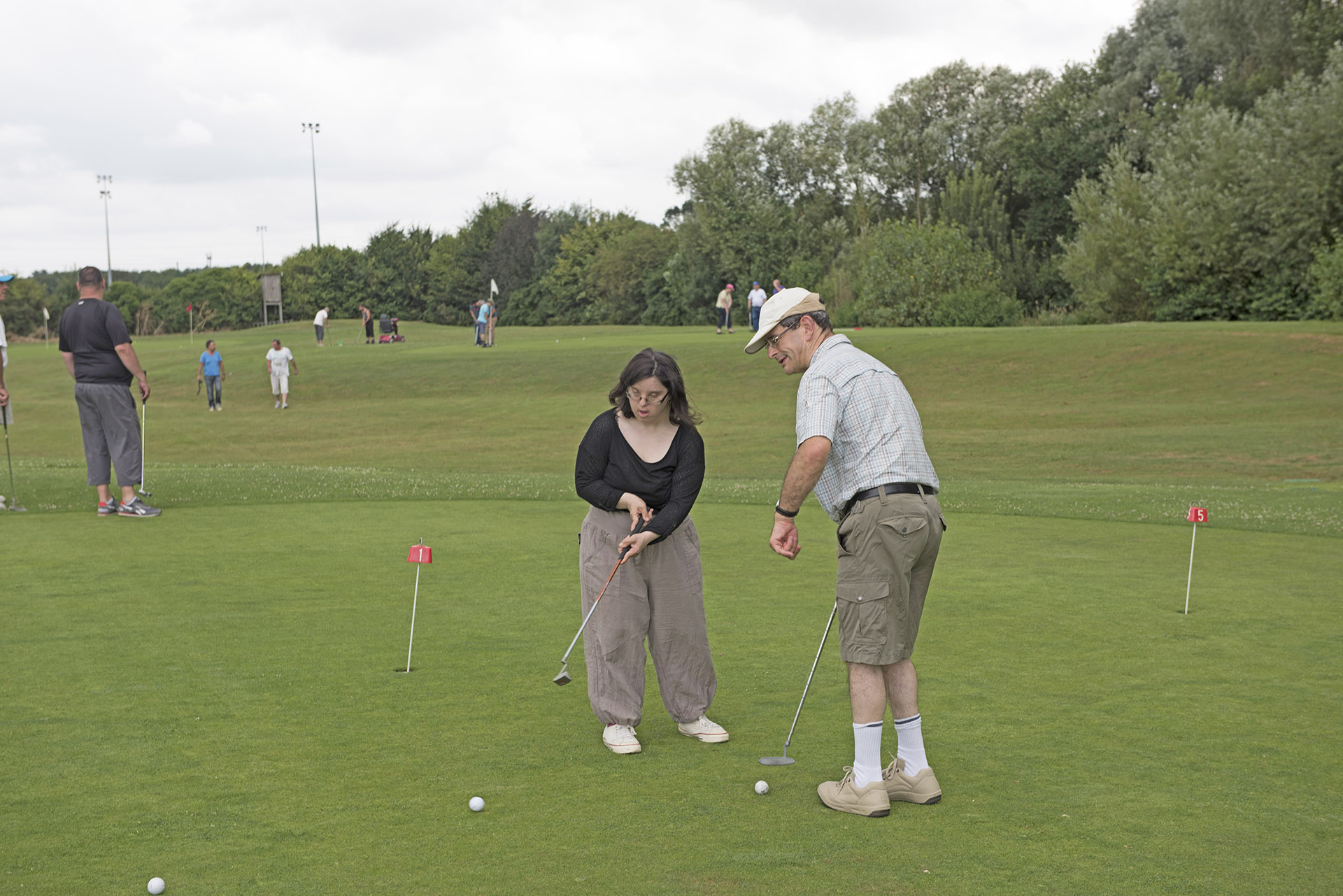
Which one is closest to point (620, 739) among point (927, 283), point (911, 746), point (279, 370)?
point (911, 746)

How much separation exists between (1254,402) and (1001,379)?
7.20 m

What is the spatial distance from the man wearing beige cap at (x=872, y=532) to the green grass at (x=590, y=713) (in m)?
0.25

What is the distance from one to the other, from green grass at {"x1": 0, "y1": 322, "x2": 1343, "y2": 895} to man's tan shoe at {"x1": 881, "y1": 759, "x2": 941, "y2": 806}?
3.2 inches

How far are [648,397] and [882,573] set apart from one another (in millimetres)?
1460

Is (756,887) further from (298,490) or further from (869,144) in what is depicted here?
(869,144)

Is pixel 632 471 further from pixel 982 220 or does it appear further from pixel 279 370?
pixel 982 220

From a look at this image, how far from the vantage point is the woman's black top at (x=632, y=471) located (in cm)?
566

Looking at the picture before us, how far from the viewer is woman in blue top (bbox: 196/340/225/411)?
36.2 m

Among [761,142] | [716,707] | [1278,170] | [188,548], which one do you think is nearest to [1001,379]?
[1278,170]

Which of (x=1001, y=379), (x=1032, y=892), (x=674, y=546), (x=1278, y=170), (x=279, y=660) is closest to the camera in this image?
(x=1032, y=892)

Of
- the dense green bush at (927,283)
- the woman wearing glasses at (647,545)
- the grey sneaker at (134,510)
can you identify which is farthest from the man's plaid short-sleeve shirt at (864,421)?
the dense green bush at (927,283)

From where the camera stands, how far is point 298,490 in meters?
14.8

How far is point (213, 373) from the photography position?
119ft

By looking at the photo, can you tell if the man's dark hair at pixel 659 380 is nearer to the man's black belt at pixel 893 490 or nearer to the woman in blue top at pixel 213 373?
the man's black belt at pixel 893 490
